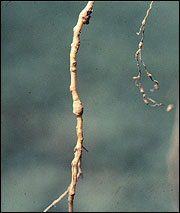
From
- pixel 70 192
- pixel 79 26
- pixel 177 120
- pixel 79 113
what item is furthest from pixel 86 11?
pixel 177 120

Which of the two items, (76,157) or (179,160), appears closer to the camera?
(76,157)

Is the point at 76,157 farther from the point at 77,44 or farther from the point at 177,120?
the point at 177,120

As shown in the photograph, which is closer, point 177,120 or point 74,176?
point 74,176

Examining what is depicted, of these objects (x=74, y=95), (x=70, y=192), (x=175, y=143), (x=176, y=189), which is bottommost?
(x=176, y=189)

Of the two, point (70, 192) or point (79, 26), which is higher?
point (79, 26)

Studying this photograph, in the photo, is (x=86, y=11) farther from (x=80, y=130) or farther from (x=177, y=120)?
(x=177, y=120)

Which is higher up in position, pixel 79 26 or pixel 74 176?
pixel 79 26

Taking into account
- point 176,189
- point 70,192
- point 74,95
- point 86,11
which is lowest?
point 176,189

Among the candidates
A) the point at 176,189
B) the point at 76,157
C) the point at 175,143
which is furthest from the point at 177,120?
the point at 76,157
